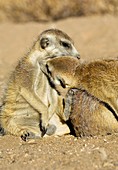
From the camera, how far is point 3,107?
701 cm

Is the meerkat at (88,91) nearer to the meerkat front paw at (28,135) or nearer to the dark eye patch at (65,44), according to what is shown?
the meerkat front paw at (28,135)

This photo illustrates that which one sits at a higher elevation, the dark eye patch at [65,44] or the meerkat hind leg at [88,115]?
the dark eye patch at [65,44]

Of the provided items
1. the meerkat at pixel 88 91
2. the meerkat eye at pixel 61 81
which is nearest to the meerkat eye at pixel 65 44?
the meerkat at pixel 88 91

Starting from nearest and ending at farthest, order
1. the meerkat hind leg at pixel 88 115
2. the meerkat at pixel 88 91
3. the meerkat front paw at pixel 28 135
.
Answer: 1. the meerkat at pixel 88 91
2. the meerkat hind leg at pixel 88 115
3. the meerkat front paw at pixel 28 135

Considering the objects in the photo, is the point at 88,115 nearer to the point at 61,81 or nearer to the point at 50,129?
the point at 61,81

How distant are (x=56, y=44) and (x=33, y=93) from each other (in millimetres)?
669

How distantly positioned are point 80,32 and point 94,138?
888cm

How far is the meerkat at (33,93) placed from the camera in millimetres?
6715

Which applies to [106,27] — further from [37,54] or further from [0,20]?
Result: [37,54]

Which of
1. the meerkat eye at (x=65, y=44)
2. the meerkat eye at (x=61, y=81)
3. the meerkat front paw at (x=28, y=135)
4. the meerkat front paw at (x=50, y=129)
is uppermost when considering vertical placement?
the meerkat eye at (x=65, y=44)

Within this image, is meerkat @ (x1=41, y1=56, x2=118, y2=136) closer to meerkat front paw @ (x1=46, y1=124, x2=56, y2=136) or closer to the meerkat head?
meerkat front paw @ (x1=46, y1=124, x2=56, y2=136)

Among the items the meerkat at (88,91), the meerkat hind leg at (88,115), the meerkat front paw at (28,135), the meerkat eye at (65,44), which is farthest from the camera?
the meerkat eye at (65,44)

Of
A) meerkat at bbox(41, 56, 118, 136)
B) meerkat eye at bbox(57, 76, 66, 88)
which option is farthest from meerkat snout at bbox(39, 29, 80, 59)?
meerkat eye at bbox(57, 76, 66, 88)

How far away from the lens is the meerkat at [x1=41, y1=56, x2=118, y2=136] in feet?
19.9
